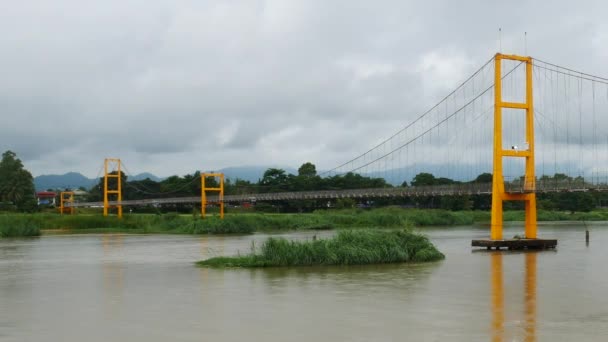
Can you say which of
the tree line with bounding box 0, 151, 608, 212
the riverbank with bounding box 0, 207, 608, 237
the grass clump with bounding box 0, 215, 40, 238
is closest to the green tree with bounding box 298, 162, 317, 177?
the tree line with bounding box 0, 151, 608, 212

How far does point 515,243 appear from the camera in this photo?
35094mm

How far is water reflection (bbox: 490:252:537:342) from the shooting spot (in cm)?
1335

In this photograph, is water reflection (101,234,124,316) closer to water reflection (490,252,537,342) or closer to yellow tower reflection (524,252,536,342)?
water reflection (490,252,537,342)

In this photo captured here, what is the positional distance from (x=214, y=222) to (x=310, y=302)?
1687 inches

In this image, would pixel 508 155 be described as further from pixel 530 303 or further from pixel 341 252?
pixel 530 303

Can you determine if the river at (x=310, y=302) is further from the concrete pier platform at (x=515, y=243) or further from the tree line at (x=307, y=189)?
the tree line at (x=307, y=189)

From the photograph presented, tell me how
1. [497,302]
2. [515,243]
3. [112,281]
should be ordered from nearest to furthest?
[497,302] < [112,281] < [515,243]

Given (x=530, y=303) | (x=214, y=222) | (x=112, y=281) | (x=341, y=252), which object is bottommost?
(x=112, y=281)

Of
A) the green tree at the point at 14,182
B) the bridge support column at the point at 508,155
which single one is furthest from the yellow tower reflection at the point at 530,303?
the green tree at the point at 14,182

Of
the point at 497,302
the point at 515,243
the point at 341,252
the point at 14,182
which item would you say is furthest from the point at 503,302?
the point at 14,182

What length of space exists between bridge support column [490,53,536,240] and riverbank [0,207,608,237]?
1956 cm

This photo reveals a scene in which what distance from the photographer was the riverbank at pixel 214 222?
5872 cm

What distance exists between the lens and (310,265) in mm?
26219

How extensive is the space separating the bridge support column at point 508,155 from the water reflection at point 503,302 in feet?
21.4
